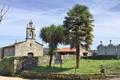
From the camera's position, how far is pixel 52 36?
56688 mm

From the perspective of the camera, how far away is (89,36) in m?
50.4

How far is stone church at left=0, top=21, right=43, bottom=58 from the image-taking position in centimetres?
7419

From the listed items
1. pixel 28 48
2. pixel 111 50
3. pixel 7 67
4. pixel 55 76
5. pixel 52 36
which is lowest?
pixel 55 76

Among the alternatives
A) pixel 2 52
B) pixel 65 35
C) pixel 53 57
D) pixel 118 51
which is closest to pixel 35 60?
pixel 53 57

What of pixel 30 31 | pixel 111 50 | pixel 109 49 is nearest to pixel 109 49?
pixel 109 49

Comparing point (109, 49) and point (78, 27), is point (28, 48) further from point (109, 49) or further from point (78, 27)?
point (78, 27)

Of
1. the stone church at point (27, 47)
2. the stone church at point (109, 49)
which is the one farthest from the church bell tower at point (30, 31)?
the stone church at point (109, 49)

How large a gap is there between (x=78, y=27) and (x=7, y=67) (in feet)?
48.5

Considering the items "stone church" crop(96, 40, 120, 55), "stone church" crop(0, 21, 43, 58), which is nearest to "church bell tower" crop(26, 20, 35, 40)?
"stone church" crop(0, 21, 43, 58)

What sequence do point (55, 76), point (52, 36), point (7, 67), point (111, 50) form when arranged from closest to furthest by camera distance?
point (55, 76), point (52, 36), point (7, 67), point (111, 50)

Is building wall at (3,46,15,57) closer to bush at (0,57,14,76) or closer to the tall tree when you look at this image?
bush at (0,57,14,76)

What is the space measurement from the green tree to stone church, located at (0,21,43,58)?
16153 mm

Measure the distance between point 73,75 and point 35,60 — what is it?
Answer: 14891 millimetres

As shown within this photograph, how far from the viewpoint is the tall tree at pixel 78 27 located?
163 feet
